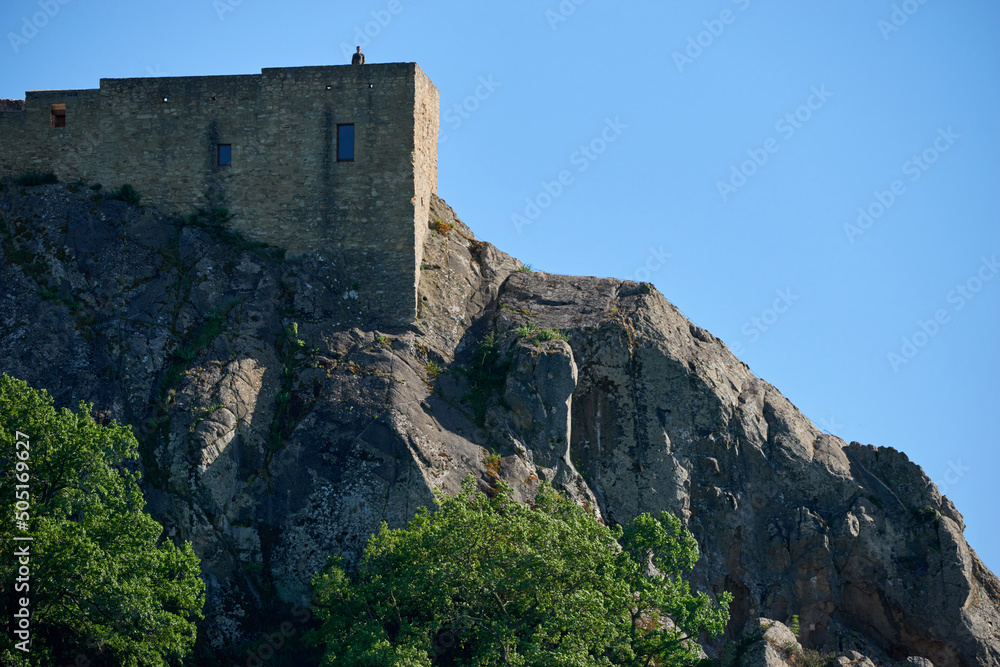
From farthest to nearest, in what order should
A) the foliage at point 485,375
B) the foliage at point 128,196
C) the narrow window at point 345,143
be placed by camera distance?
the foliage at point 128,196 < the narrow window at point 345,143 < the foliage at point 485,375

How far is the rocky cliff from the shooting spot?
4009cm

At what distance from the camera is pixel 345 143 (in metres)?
46.4

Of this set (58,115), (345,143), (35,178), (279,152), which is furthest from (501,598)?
(58,115)

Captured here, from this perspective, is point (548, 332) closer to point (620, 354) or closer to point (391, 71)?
point (620, 354)

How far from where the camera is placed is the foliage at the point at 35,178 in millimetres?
46969

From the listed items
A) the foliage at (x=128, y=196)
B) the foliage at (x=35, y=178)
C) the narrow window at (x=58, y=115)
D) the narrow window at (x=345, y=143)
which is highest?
the narrow window at (x=58, y=115)

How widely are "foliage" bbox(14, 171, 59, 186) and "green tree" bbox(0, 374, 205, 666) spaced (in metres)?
13.9

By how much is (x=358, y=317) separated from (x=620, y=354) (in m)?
9.27

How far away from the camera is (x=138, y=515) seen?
113ft


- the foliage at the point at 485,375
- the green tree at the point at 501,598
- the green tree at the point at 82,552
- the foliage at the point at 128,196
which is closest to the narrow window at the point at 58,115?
the foliage at the point at 128,196

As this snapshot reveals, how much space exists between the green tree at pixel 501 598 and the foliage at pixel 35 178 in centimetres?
1954

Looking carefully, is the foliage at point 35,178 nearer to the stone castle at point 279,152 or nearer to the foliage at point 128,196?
the stone castle at point 279,152

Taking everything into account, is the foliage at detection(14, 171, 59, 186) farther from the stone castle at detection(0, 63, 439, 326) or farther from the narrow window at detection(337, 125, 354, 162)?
the narrow window at detection(337, 125, 354, 162)

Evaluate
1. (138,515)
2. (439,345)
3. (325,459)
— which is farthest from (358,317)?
(138,515)
